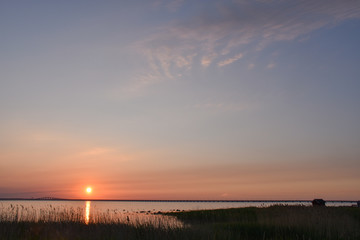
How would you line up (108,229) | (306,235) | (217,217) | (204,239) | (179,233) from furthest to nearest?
(217,217), (306,235), (108,229), (179,233), (204,239)

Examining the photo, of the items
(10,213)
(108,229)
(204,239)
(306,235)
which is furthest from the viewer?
(10,213)

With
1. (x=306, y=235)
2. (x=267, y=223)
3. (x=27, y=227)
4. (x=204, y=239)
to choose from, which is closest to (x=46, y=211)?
(x=27, y=227)

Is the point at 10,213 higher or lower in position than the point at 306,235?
higher

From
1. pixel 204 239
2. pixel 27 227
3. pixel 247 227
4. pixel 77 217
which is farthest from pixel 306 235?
pixel 27 227

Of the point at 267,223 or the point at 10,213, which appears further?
the point at 267,223

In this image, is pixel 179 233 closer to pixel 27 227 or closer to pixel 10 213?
pixel 27 227

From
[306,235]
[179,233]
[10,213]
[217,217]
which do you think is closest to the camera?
[179,233]

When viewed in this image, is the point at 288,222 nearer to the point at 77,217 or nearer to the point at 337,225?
the point at 337,225

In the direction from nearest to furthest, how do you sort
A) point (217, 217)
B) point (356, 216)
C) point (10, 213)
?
point (10, 213)
point (356, 216)
point (217, 217)

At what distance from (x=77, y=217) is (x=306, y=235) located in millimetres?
12131

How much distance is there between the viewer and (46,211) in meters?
20.2

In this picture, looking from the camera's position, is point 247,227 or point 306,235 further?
point 247,227

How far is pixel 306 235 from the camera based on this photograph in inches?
679

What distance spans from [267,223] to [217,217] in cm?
1268
